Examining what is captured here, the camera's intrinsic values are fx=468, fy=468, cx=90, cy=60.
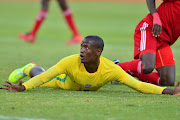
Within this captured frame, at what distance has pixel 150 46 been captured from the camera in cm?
813

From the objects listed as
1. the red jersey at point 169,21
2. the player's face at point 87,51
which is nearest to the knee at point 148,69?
the red jersey at point 169,21

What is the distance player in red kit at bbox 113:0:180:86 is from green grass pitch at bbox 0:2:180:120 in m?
0.68

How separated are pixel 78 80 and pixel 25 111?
162cm

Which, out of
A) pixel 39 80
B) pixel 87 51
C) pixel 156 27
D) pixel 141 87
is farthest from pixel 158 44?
pixel 39 80

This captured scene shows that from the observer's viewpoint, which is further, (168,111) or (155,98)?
(155,98)

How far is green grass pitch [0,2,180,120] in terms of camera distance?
5332 millimetres

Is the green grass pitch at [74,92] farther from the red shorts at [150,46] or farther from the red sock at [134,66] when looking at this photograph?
the red shorts at [150,46]

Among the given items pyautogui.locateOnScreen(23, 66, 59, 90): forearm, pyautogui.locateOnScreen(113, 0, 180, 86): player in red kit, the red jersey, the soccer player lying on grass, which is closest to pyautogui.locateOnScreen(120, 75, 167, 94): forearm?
the soccer player lying on grass

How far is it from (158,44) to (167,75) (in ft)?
1.89

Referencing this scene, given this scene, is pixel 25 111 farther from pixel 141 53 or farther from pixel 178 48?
pixel 178 48

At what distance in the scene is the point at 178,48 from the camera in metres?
16.4

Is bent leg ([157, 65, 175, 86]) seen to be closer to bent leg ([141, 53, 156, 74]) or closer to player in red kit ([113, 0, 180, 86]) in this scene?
player in red kit ([113, 0, 180, 86])

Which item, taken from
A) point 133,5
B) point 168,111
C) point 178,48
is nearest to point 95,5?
point 133,5

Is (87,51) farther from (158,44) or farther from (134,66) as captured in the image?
(158,44)
